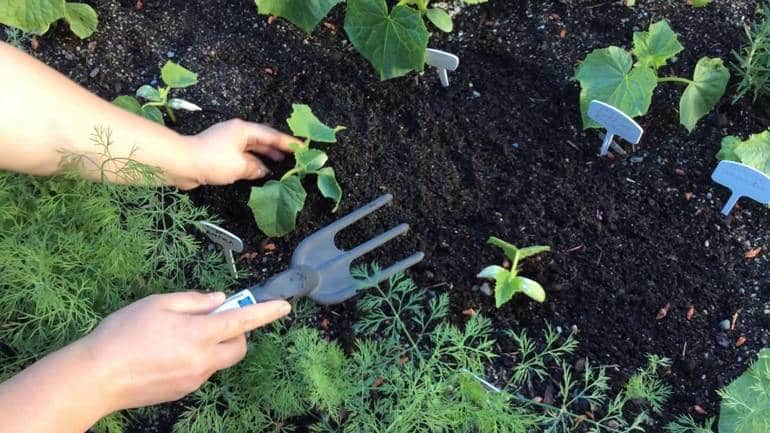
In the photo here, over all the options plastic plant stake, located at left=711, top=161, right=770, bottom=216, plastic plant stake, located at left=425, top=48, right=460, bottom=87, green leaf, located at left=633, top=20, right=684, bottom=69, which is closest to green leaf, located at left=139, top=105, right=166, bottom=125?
plastic plant stake, located at left=425, top=48, right=460, bottom=87

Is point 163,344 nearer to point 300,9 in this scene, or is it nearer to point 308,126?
point 308,126

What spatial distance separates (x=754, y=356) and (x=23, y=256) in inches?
54.8

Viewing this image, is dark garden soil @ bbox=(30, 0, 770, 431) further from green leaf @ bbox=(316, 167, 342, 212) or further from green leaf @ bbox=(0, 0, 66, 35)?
green leaf @ bbox=(0, 0, 66, 35)

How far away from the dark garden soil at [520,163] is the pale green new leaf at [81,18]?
0.04m

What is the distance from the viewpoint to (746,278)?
1.72 m

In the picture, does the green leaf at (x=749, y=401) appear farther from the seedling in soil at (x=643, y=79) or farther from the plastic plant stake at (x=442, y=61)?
the plastic plant stake at (x=442, y=61)

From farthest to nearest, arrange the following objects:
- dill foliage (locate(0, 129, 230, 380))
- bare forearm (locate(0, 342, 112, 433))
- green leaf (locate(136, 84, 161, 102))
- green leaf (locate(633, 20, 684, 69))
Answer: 1. green leaf (locate(136, 84, 161, 102))
2. green leaf (locate(633, 20, 684, 69))
3. dill foliage (locate(0, 129, 230, 380))
4. bare forearm (locate(0, 342, 112, 433))

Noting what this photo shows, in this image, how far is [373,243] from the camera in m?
1.64

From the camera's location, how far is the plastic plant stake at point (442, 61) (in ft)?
6.01

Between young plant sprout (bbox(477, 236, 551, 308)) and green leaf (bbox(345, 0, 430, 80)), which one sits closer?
young plant sprout (bbox(477, 236, 551, 308))

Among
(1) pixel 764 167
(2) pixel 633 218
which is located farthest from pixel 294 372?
(1) pixel 764 167

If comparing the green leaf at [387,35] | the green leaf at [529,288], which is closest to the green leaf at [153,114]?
the green leaf at [387,35]

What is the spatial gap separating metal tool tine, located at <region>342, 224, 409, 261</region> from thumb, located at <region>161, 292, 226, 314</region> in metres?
0.35

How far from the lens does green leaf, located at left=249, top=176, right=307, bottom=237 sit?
5.65ft
